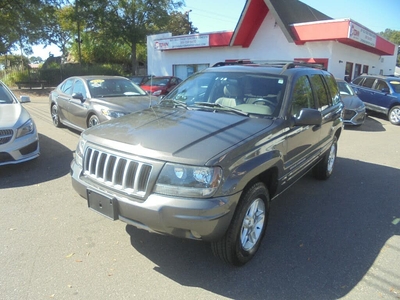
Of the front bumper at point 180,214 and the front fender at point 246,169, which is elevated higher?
the front fender at point 246,169

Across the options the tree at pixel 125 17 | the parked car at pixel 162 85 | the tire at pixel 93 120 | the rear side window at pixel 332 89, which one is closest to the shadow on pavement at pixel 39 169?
the tire at pixel 93 120

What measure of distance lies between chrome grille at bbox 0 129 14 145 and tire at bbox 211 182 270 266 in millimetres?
3989

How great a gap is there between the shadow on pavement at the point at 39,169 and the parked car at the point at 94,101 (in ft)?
3.39

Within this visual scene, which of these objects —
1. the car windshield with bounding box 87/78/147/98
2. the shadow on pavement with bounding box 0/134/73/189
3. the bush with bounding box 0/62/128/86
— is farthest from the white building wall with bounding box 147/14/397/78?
the shadow on pavement with bounding box 0/134/73/189

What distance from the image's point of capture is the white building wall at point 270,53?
16.2m

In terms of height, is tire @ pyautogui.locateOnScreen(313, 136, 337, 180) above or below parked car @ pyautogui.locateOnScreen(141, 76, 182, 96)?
below

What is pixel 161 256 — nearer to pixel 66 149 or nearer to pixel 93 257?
pixel 93 257

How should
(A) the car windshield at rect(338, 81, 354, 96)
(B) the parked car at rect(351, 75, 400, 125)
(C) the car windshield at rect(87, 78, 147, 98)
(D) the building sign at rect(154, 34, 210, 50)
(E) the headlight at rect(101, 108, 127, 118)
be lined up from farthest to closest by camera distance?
(D) the building sign at rect(154, 34, 210, 50) → (B) the parked car at rect(351, 75, 400, 125) → (A) the car windshield at rect(338, 81, 354, 96) → (C) the car windshield at rect(87, 78, 147, 98) → (E) the headlight at rect(101, 108, 127, 118)

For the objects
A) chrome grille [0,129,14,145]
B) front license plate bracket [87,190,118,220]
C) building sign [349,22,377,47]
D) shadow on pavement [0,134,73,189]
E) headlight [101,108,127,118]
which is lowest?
shadow on pavement [0,134,73,189]

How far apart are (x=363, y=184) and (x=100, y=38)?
28672mm

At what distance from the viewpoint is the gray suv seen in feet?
8.16

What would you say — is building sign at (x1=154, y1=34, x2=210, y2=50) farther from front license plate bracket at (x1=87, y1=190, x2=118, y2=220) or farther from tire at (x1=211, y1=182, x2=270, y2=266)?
front license plate bracket at (x1=87, y1=190, x2=118, y2=220)

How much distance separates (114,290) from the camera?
8.57 feet

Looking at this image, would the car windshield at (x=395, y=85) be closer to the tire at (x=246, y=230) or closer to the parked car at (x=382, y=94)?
the parked car at (x=382, y=94)
